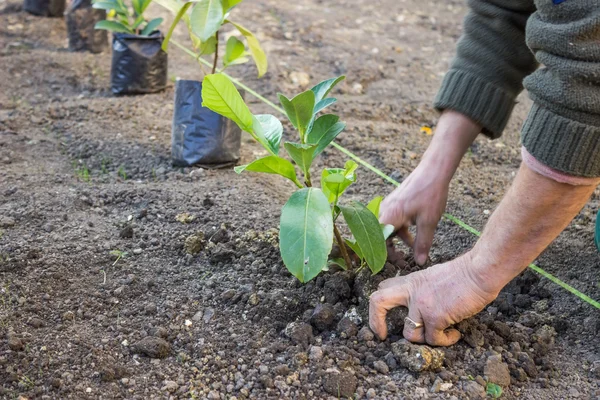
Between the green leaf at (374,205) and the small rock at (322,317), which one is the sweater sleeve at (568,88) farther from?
the small rock at (322,317)

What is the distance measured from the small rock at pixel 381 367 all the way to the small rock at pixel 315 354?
4.8 inches

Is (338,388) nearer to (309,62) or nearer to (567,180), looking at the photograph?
(567,180)

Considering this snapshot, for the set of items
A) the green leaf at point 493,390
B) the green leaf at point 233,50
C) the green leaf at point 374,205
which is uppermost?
the green leaf at point 233,50

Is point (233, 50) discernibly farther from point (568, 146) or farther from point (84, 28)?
point (84, 28)

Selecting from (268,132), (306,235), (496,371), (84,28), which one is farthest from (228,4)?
(84,28)

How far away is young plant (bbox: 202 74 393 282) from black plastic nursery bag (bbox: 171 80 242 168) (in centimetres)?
77

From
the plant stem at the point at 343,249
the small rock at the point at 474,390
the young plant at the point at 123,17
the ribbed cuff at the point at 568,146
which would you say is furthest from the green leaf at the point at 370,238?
the young plant at the point at 123,17

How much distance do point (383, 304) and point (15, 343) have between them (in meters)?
0.83

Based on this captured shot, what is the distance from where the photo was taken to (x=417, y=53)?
4.18m

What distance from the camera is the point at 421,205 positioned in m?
1.88

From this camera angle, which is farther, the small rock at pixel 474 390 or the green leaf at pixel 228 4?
the green leaf at pixel 228 4

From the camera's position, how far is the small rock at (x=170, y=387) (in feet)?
4.93

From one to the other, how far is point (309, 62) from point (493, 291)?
2.55 m

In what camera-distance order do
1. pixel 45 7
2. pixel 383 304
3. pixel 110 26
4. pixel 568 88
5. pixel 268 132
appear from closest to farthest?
pixel 568 88 → pixel 383 304 → pixel 268 132 → pixel 110 26 → pixel 45 7
